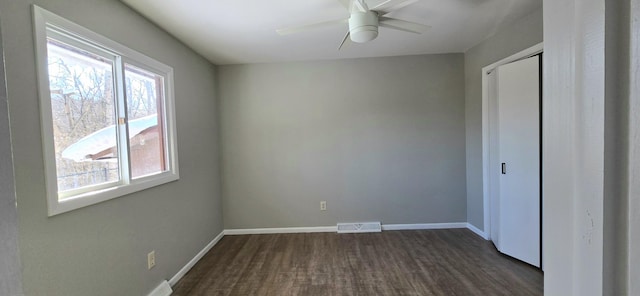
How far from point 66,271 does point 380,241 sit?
9.35 feet

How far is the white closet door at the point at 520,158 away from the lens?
2336 mm

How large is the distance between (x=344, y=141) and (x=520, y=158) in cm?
196

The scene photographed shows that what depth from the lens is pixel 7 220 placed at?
Result: 0.33m

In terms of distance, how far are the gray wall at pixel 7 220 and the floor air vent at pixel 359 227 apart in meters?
3.30

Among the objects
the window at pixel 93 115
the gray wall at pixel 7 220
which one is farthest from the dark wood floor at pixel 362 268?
the gray wall at pixel 7 220

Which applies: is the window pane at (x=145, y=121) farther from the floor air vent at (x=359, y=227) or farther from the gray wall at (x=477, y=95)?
the gray wall at (x=477, y=95)

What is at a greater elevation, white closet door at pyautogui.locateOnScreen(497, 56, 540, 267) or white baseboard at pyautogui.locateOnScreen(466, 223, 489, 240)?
white closet door at pyautogui.locateOnScreen(497, 56, 540, 267)

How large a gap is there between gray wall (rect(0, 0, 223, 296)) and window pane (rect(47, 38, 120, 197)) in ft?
0.53

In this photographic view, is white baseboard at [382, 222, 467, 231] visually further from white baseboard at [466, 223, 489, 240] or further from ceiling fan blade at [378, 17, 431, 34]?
ceiling fan blade at [378, 17, 431, 34]

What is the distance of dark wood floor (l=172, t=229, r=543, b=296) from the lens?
220 cm

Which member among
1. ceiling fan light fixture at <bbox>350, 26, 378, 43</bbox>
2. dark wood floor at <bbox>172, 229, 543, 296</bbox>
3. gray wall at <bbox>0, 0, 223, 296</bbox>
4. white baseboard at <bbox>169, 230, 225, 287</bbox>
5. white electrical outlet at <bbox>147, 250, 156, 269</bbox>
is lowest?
dark wood floor at <bbox>172, 229, 543, 296</bbox>

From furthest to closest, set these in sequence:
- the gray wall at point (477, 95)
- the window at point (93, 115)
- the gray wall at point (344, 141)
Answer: the gray wall at point (344, 141), the gray wall at point (477, 95), the window at point (93, 115)

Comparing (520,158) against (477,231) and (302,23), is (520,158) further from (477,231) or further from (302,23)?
(302,23)

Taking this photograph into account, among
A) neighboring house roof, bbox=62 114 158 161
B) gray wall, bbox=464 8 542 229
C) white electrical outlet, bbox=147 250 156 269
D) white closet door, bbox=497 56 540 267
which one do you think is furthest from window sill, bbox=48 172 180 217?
gray wall, bbox=464 8 542 229
